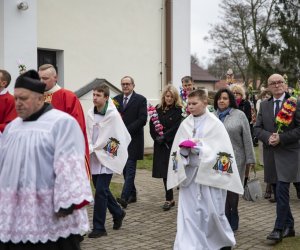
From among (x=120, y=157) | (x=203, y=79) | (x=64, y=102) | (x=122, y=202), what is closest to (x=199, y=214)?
(x=120, y=157)

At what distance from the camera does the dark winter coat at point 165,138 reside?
29.1 ft

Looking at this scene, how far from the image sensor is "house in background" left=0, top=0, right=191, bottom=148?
12.4 meters

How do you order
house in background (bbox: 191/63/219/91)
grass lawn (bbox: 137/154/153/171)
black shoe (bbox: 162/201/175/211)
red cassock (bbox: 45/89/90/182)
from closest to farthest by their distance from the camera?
1. red cassock (bbox: 45/89/90/182)
2. black shoe (bbox: 162/201/175/211)
3. grass lawn (bbox: 137/154/153/171)
4. house in background (bbox: 191/63/219/91)

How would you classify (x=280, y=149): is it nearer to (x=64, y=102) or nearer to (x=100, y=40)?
(x=64, y=102)

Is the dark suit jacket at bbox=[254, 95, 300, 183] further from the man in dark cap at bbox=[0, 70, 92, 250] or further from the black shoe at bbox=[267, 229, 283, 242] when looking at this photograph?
the man in dark cap at bbox=[0, 70, 92, 250]

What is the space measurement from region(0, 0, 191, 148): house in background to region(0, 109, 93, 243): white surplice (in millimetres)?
8011

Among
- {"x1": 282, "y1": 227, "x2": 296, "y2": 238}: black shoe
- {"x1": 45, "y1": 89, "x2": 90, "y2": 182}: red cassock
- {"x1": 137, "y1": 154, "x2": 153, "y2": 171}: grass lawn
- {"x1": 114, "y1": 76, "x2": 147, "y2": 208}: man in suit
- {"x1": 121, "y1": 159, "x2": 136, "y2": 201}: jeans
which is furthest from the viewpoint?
{"x1": 137, "y1": 154, "x2": 153, "y2": 171}: grass lawn

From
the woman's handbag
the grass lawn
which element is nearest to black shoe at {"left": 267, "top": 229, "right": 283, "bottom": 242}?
the woman's handbag

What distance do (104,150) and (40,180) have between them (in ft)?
10.6

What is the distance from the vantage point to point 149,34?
16.5 metres

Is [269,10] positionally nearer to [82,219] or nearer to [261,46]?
[261,46]

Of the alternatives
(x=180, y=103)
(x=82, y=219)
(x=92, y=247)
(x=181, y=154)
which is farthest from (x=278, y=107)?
(x=82, y=219)

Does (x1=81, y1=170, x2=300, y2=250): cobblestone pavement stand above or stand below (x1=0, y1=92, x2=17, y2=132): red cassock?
below

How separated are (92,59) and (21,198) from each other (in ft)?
36.8
